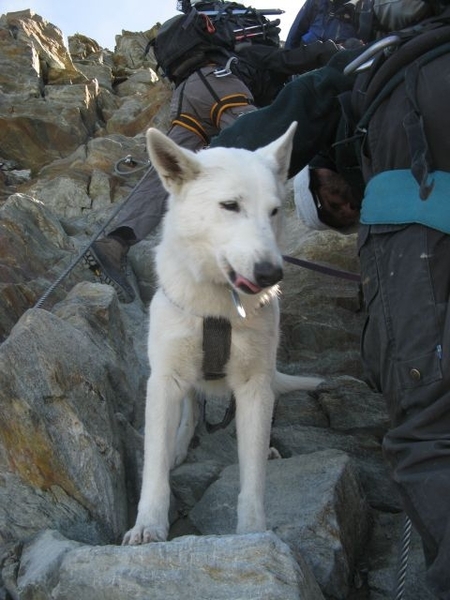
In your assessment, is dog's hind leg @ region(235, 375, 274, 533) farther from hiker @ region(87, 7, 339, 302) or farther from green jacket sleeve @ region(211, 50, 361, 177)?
hiker @ region(87, 7, 339, 302)

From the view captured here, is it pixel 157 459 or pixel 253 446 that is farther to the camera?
pixel 253 446

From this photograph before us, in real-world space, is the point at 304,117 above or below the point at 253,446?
above

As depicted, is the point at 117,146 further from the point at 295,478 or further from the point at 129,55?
the point at 129,55

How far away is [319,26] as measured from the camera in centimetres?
922

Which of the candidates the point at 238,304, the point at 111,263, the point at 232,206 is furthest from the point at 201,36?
the point at 238,304

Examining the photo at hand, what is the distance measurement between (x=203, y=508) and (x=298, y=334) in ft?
10.7

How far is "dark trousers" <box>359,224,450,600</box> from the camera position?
9.14ft

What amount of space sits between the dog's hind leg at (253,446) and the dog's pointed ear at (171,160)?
1.29 m

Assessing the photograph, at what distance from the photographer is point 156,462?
3.89m

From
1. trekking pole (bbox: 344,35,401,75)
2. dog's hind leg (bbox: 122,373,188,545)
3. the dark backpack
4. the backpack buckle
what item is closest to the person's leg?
the backpack buckle

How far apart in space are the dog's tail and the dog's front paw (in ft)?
7.03

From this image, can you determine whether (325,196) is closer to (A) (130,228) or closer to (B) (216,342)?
(B) (216,342)

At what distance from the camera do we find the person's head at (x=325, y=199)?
15.7 ft

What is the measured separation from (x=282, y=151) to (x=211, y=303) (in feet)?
3.47
